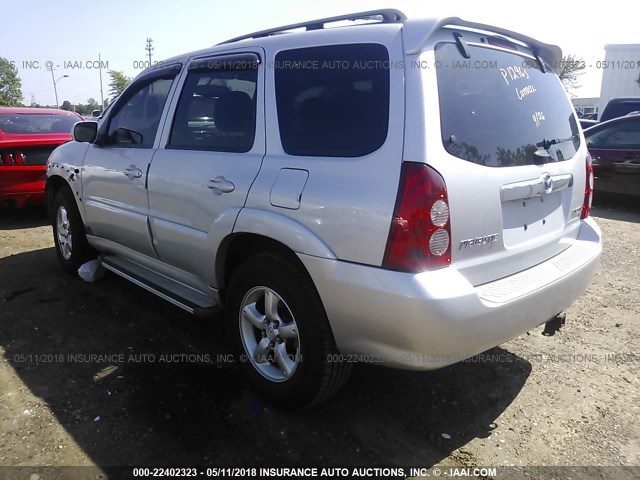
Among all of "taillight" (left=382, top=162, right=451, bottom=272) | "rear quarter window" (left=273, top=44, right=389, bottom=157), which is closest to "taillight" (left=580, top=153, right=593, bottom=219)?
"taillight" (left=382, top=162, right=451, bottom=272)

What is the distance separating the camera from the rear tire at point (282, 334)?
8.14ft

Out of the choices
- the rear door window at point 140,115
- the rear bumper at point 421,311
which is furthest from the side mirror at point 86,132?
the rear bumper at point 421,311

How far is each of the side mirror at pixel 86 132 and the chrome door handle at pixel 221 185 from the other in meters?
1.80

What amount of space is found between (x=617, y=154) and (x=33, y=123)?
883 centimetres

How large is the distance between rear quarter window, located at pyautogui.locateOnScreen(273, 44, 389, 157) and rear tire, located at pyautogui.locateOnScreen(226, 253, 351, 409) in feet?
2.15

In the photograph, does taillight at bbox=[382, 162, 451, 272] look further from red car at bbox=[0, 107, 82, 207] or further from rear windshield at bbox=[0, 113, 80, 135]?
rear windshield at bbox=[0, 113, 80, 135]

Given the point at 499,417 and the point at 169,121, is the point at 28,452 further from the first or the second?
the point at 499,417

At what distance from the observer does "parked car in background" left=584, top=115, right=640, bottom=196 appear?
7.85 meters

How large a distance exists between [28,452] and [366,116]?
2.31 metres

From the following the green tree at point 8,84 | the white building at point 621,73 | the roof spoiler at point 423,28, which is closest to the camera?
the roof spoiler at point 423,28

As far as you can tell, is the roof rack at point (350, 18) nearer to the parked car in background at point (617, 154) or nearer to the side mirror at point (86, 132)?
the side mirror at point (86, 132)

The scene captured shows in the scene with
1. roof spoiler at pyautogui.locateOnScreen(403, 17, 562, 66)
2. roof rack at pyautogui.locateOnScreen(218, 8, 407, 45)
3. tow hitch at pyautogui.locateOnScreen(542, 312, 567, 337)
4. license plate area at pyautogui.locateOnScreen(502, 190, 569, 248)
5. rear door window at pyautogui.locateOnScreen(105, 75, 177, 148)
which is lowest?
tow hitch at pyautogui.locateOnScreen(542, 312, 567, 337)

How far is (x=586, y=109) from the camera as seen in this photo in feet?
95.7

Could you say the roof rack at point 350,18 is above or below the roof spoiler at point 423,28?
above
